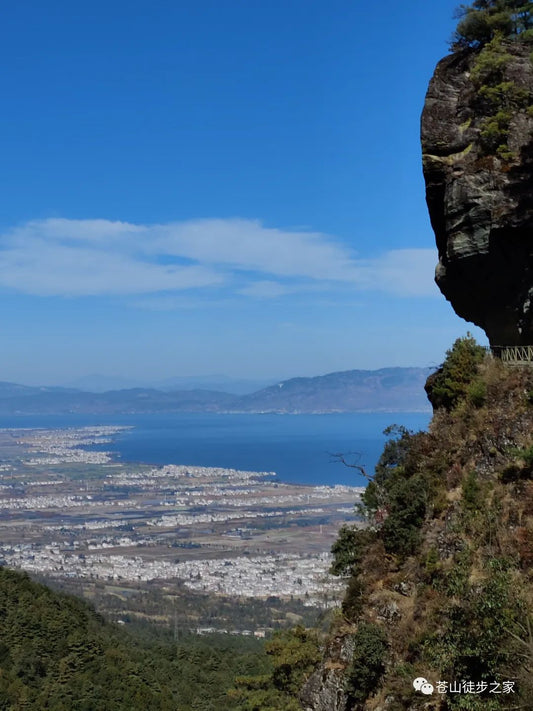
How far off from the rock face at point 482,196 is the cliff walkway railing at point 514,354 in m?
0.35

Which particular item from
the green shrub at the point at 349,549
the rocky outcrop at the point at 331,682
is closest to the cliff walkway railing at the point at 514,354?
the green shrub at the point at 349,549

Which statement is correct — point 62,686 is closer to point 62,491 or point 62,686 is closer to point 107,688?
point 107,688

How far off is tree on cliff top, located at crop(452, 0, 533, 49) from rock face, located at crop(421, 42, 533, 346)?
1.12 metres

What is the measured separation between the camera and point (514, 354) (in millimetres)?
17734

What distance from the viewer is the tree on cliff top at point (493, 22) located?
Answer: 2116 centimetres

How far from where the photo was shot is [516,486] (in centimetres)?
1321

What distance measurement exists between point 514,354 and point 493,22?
10.9 m

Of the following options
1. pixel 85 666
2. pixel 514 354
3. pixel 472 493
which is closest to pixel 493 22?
pixel 514 354

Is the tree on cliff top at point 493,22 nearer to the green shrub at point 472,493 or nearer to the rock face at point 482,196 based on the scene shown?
the rock face at point 482,196

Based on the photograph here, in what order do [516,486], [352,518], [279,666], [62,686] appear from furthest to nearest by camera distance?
1. [352,518]
2. [62,686]
3. [279,666]
4. [516,486]

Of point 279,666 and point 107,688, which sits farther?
point 107,688

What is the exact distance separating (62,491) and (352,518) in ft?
253

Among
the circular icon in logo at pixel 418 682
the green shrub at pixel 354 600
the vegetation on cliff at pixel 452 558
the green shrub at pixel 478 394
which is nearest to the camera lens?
the vegetation on cliff at pixel 452 558

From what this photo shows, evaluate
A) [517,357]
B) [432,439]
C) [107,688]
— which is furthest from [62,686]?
[517,357]
